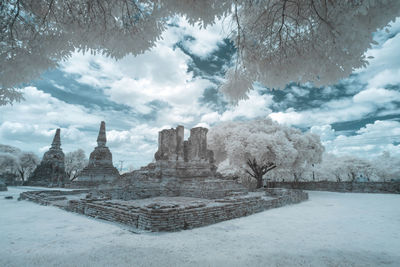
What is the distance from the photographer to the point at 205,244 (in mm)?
4680

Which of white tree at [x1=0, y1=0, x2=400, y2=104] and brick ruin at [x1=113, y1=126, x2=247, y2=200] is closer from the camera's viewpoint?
white tree at [x1=0, y1=0, x2=400, y2=104]

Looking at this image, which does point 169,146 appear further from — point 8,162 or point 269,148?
point 8,162

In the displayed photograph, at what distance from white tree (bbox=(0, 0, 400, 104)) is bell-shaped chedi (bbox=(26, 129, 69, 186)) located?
1017 inches

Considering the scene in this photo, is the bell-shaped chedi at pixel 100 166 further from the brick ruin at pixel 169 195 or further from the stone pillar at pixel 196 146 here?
the stone pillar at pixel 196 146

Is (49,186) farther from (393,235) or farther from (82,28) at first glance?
(393,235)

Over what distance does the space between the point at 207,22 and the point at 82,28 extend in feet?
8.39

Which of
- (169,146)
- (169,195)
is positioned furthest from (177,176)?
(169,146)

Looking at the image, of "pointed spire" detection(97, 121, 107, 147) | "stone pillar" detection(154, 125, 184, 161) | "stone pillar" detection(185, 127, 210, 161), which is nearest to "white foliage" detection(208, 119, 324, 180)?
"stone pillar" detection(185, 127, 210, 161)

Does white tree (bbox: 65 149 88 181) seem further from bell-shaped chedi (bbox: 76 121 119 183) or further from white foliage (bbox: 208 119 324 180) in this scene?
white foliage (bbox: 208 119 324 180)

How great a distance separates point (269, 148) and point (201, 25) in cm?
1897

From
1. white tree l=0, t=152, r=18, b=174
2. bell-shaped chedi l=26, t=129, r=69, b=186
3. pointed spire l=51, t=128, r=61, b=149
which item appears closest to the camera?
bell-shaped chedi l=26, t=129, r=69, b=186

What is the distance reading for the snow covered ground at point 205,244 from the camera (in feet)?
12.5

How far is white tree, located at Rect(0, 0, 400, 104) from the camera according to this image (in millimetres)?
3644

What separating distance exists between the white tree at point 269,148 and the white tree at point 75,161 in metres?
34.4
